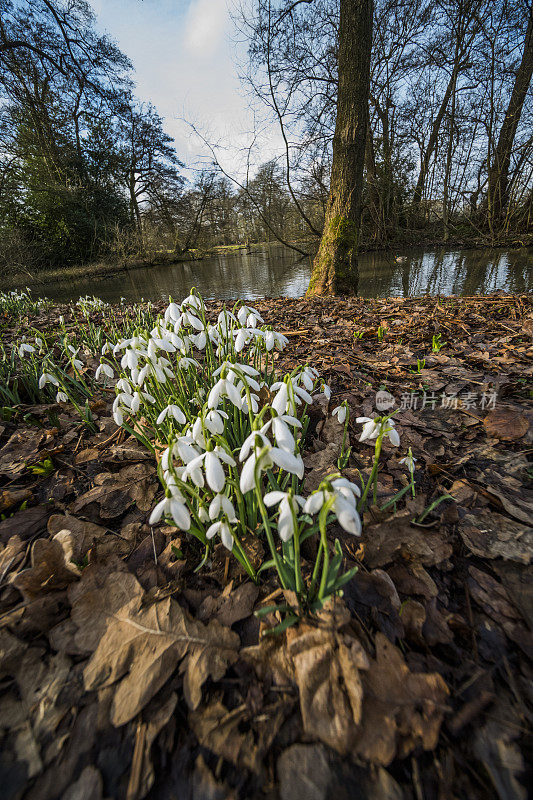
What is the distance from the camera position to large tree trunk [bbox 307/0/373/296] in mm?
4500

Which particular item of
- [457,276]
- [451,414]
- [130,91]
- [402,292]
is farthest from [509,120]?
[130,91]

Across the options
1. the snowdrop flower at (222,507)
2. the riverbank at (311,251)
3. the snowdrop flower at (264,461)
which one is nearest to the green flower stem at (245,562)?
the snowdrop flower at (222,507)

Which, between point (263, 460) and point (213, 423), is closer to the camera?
point (263, 460)

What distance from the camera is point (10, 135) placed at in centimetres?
1250

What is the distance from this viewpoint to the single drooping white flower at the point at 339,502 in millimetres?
667

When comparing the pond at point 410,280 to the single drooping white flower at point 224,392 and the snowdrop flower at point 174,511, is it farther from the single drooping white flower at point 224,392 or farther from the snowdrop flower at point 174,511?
the snowdrop flower at point 174,511

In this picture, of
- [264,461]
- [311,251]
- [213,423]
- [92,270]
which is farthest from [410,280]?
[92,270]

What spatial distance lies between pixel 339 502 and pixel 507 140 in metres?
15.9

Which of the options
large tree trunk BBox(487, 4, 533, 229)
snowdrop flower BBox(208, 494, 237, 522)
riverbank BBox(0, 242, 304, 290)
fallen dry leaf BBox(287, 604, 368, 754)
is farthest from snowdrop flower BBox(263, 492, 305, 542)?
large tree trunk BBox(487, 4, 533, 229)

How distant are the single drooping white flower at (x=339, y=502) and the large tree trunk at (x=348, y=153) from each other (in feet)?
16.6

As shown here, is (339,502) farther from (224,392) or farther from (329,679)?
(224,392)

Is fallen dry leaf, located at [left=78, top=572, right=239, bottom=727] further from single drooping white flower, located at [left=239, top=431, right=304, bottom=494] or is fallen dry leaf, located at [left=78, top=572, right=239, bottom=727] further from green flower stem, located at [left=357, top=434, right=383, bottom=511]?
green flower stem, located at [left=357, top=434, right=383, bottom=511]

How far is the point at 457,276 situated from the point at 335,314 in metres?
5.60

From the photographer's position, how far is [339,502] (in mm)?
681
